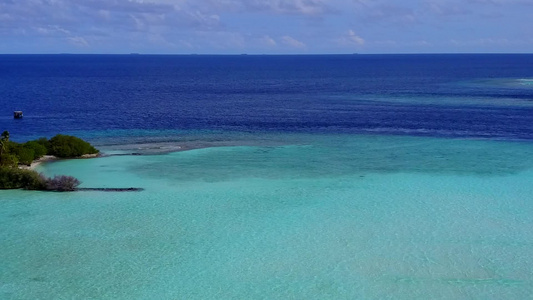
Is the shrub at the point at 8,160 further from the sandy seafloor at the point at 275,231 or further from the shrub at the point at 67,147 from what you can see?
the shrub at the point at 67,147

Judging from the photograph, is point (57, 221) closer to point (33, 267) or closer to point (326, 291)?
point (33, 267)

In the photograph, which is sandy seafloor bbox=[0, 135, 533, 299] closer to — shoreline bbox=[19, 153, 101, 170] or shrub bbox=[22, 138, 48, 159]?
shoreline bbox=[19, 153, 101, 170]

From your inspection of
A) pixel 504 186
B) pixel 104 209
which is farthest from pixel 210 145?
pixel 504 186

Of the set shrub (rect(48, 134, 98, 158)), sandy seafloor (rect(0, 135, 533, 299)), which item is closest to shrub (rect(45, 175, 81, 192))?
sandy seafloor (rect(0, 135, 533, 299))

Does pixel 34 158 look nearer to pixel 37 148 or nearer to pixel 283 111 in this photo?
pixel 37 148

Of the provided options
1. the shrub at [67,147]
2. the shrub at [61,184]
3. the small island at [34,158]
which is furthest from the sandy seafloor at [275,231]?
the shrub at [67,147]

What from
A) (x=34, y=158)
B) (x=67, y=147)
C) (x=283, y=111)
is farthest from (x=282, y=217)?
(x=283, y=111)
